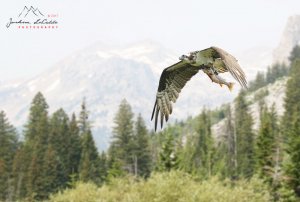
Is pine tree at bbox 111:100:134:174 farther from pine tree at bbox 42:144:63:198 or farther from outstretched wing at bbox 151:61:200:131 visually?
outstretched wing at bbox 151:61:200:131

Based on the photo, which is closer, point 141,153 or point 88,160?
point 88,160

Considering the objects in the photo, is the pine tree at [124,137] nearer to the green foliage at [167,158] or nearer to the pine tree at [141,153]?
the pine tree at [141,153]

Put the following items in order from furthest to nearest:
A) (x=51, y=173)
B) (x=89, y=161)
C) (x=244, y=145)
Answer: (x=244, y=145) < (x=89, y=161) < (x=51, y=173)

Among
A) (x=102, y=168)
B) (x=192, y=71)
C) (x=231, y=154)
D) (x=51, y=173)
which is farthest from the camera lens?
(x=231, y=154)

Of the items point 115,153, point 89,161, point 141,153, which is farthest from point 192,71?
point 115,153

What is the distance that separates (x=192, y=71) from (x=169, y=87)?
1055 mm

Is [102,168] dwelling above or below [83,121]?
below

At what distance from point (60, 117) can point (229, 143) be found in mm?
40542

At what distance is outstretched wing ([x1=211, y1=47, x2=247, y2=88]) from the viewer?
7301 mm

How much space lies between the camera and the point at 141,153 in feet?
378

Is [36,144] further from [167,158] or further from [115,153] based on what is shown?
[167,158]

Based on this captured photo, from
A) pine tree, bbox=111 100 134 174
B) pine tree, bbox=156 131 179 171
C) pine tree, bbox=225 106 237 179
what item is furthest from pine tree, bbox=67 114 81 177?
pine tree, bbox=156 131 179 171

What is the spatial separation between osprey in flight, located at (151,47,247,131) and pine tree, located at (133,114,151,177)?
101150mm

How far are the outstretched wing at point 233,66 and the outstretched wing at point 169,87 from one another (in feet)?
10.0
